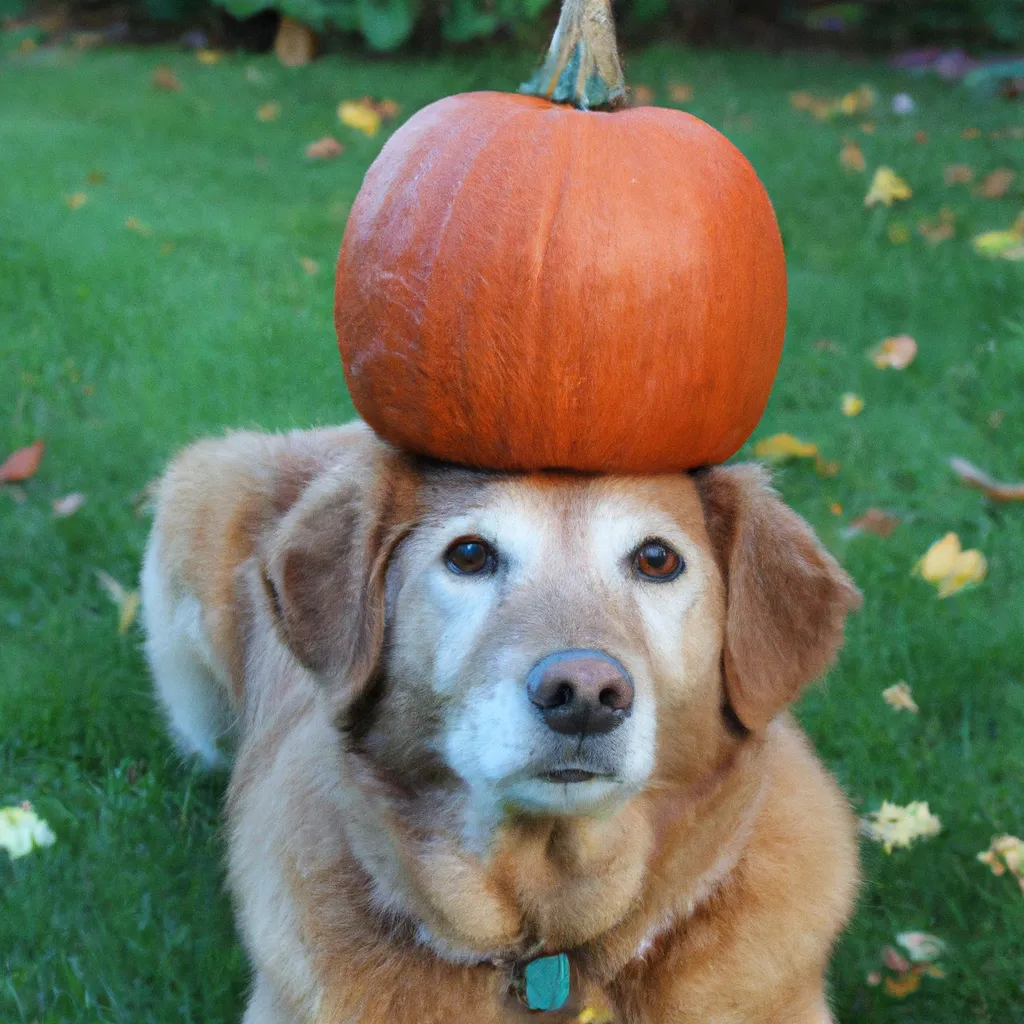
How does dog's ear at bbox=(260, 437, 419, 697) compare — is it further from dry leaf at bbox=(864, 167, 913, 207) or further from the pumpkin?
dry leaf at bbox=(864, 167, 913, 207)

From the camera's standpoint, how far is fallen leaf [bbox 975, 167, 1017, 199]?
774 cm

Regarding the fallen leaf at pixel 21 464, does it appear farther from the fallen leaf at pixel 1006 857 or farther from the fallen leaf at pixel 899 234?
the fallen leaf at pixel 899 234

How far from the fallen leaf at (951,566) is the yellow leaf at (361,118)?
5918 millimetres

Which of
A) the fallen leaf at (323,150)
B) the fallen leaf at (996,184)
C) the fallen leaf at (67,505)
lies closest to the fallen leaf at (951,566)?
the fallen leaf at (67,505)

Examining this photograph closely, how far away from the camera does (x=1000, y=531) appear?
16.6 feet

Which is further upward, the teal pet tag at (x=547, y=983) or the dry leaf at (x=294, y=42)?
the teal pet tag at (x=547, y=983)

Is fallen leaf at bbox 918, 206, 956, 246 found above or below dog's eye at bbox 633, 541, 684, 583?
below

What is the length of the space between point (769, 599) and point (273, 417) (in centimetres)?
354

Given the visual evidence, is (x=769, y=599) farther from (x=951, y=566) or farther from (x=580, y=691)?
(x=951, y=566)

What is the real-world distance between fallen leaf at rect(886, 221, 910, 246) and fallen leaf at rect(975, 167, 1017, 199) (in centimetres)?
69

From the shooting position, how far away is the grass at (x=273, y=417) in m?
3.49

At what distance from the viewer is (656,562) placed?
2.73 m

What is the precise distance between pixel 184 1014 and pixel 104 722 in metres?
1.35

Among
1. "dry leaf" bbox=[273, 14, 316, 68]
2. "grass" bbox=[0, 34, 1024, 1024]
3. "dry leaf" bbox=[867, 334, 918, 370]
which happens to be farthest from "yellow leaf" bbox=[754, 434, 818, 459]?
"dry leaf" bbox=[273, 14, 316, 68]
